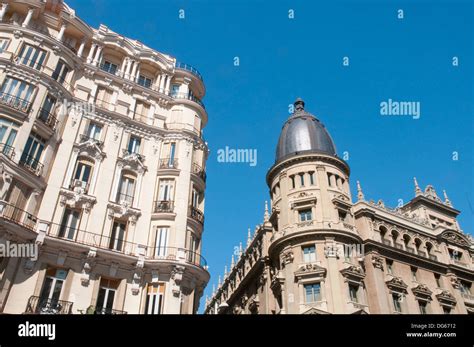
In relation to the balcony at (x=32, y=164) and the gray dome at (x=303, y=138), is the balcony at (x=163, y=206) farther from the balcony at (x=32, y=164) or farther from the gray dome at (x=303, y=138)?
the gray dome at (x=303, y=138)

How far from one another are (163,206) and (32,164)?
9.33m

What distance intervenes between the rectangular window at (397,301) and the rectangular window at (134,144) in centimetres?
3101

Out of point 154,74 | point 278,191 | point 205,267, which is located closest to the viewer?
point 205,267

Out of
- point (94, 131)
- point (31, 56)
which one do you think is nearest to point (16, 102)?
point (31, 56)

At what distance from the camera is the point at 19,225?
74.3ft

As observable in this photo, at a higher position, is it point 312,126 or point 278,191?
point 312,126

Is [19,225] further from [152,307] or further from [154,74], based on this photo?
[154,74]

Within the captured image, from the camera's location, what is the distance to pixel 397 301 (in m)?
41.7

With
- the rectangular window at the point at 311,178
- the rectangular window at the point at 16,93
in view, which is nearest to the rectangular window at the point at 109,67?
the rectangular window at the point at 16,93

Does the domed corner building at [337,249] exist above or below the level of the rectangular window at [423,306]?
above

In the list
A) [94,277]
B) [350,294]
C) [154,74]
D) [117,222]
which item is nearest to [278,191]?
[350,294]

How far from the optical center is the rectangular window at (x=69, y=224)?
82.5ft

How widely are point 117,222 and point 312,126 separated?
103 ft

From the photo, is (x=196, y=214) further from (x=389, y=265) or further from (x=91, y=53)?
(x=389, y=265)
